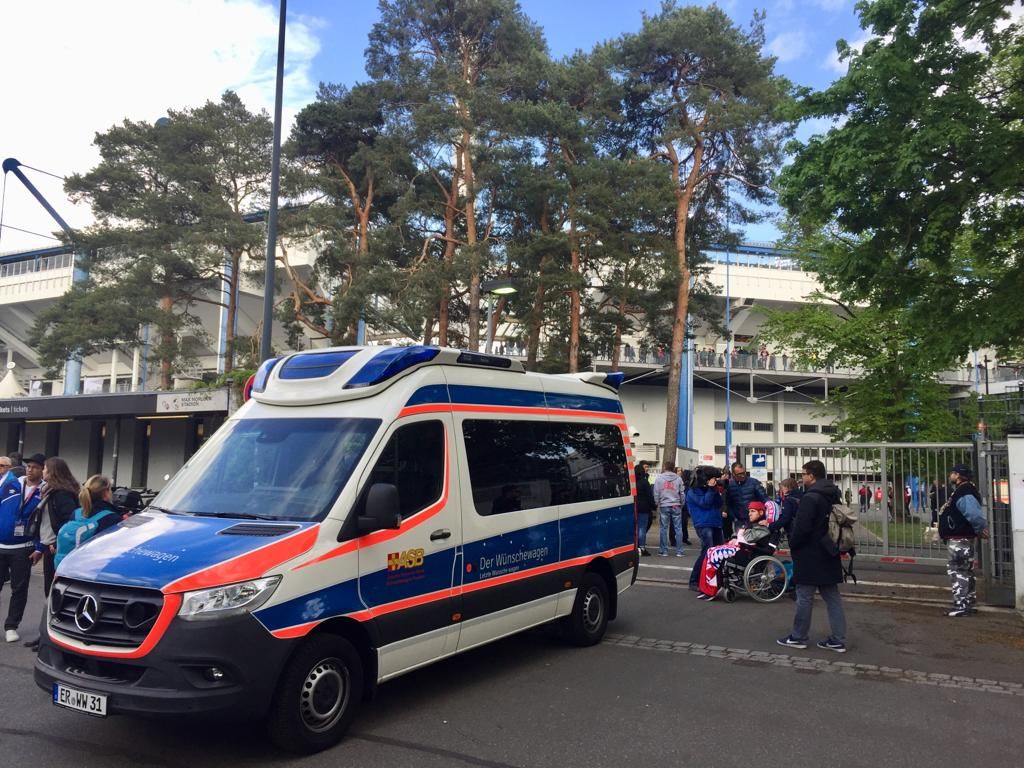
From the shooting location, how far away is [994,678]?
6832mm

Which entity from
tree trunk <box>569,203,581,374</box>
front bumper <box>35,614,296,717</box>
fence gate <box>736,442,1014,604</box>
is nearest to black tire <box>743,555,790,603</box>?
fence gate <box>736,442,1014,604</box>

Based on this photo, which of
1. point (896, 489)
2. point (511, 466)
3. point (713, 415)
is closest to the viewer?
point (511, 466)

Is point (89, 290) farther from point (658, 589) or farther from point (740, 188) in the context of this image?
point (658, 589)

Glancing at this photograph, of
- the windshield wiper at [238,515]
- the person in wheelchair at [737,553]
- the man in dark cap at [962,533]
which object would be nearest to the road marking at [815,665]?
the person in wheelchair at [737,553]

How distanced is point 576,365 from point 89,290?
1931 cm

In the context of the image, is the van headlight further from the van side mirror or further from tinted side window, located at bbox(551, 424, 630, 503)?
tinted side window, located at bbox(551, 424, 630, 503)

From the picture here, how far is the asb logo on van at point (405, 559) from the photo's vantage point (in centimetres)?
534

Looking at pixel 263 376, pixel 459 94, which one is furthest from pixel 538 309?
pixel 263 376

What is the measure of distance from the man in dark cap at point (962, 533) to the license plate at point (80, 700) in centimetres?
894

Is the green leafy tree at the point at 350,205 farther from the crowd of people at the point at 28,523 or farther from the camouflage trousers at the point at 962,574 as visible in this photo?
the camouflage trousers at the point at 962,574

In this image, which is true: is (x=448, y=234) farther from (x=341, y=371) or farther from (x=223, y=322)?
(x=341, y=371)

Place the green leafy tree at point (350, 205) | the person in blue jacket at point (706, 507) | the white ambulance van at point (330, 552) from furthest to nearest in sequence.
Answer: the green leafy tree at point (350, 205)
the person in blue jacket at point (706, 507)
the white ambulance van at point (330, 552)

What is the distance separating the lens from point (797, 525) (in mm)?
7500

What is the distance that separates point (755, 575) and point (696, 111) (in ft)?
64.0
